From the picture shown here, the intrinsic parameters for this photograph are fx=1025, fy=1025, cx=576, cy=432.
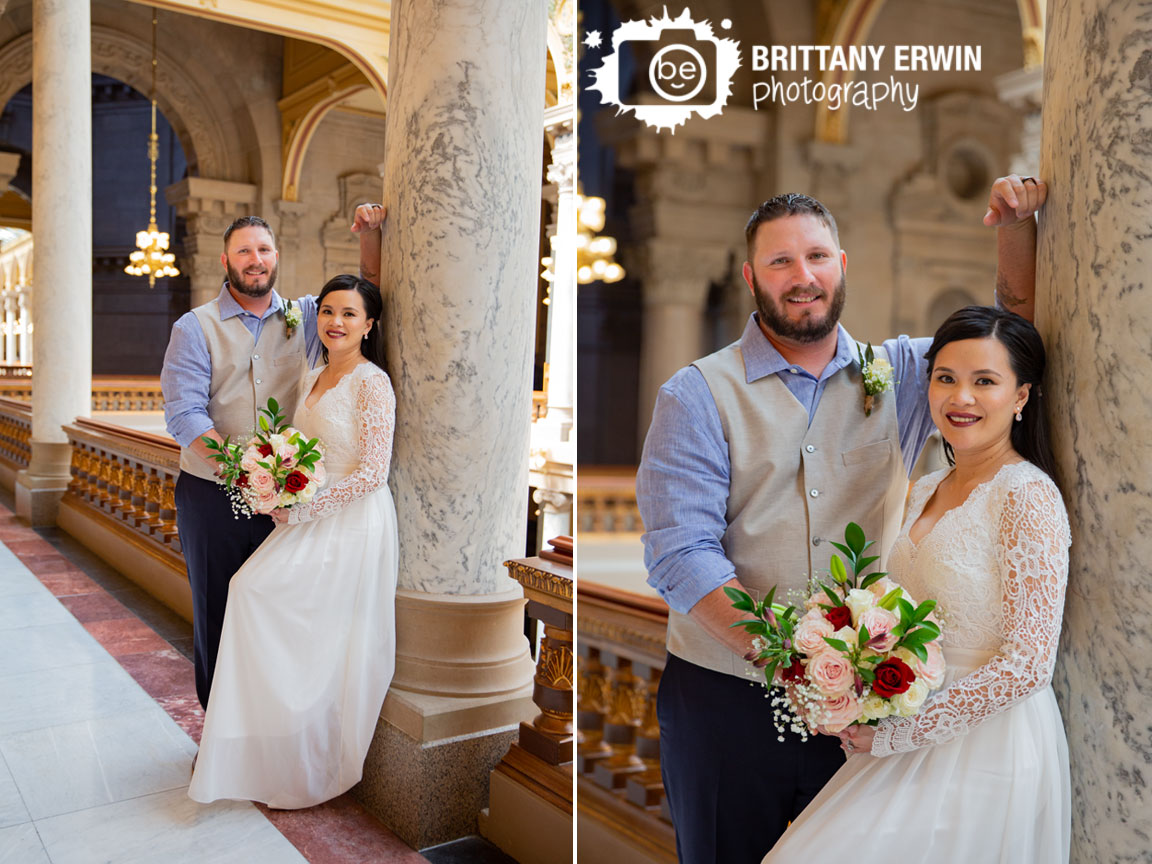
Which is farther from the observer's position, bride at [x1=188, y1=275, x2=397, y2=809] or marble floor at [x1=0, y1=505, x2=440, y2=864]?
bride at [x1=188, y1=275, x2=397, y2=809]

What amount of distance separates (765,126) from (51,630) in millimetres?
11353

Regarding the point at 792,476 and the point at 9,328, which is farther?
the point at 9,328

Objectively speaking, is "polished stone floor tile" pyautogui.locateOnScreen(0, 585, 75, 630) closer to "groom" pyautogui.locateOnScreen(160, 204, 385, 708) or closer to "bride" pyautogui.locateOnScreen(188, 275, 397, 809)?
"groom" pyautogui.locateOnScreen(160, 204, 385, 708)

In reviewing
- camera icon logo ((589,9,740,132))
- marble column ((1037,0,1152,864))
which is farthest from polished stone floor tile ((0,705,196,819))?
camera icon logo ((589,9,740,132))

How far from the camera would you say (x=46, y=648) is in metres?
5.02

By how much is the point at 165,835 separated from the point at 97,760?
2.38ft

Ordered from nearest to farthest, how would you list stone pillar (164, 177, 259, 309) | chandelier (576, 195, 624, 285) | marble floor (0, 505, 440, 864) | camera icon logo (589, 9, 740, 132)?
marble floor (0, 505, 440, 864) → camera icon logo (589, 9, 740, 132) → chandelier (576, 195, 624, 285) → stone pillar (164, 177, 259, 309)

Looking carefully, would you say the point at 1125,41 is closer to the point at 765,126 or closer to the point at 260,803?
the point at 260,803

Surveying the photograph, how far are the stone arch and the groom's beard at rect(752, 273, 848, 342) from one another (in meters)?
16.7

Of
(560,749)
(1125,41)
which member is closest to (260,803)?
(560,749)

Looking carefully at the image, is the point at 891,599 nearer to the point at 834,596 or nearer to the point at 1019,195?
the point at 834,596

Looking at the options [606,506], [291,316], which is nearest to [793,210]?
[291,316]

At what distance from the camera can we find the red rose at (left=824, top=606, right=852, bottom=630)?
168 cm

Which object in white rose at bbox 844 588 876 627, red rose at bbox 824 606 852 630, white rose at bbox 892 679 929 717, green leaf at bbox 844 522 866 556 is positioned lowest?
white rose at bbox 892 679 929 717
